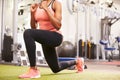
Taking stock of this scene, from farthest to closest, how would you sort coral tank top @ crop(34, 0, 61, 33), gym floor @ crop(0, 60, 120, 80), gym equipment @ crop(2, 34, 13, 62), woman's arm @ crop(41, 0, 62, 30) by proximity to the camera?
gym equipment @ crop(2, 34, 13, 62) < gym floor @ crop(0, 60, 120, 80) < coral tank top @ crop(34, 0, 61, 33) < woman's arm @ crop(41, 0, 62, 30)

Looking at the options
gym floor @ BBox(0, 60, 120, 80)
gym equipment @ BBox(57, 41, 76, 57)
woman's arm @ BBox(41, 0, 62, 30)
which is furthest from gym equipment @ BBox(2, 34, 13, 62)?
woman's arm @ BBox(41, 0, 62, 30)

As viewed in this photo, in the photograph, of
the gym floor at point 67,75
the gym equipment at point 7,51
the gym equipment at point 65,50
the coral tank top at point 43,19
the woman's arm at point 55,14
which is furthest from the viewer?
the gym equipment at point 65,50

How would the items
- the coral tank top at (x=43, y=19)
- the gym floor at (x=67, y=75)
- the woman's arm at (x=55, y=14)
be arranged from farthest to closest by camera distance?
the gym floor at (x=67, y=75) → the coral tank top at (x=43, y=19) → the woman's arm at (x=55, y=14)

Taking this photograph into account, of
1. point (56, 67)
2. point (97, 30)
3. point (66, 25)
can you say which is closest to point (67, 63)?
point (56, 67)

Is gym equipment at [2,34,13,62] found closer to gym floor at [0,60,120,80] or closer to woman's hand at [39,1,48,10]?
gym floor at [0,60,120,80]

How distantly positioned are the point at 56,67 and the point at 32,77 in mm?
538

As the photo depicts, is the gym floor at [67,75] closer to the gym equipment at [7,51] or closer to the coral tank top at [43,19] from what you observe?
the coral tank top at [43,19]

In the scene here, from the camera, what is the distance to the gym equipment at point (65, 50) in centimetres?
930

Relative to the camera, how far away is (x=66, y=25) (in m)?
10.4

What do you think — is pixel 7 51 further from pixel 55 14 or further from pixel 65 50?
pixel 55 14

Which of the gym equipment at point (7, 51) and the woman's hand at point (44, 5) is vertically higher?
the woman's hand at point (44, 5)

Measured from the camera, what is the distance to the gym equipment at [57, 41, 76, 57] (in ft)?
30.5

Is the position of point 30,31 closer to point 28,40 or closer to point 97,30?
point 28,40

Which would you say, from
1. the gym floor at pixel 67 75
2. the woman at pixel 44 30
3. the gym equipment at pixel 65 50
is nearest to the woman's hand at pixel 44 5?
the woman at pixel 44 30
